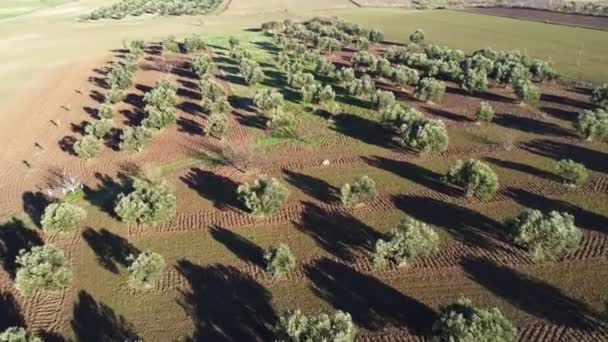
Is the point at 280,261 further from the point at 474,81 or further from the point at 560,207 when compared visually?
the point at 474,81

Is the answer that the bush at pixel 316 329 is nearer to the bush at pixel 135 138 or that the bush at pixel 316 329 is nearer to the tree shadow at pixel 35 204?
the tree shadow at pixel 35 204

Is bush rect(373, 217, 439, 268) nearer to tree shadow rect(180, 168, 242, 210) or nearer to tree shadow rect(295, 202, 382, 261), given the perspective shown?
tree shadow rect(295, 202, 382, 261)

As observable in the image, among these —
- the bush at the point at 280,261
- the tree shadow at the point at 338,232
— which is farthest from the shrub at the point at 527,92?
the bush at the point at 280,261

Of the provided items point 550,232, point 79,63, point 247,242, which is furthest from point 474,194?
point 79,63

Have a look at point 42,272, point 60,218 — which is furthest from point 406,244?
point 60,218

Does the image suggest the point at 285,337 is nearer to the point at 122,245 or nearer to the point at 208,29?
the point at 122,245

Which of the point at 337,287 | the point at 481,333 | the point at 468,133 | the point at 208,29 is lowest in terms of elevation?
the point at 337,287
